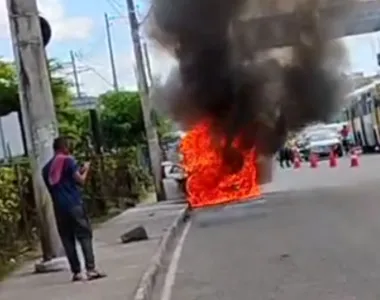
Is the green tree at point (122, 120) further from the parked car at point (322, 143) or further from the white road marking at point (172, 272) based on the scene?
the white road marking at point (172, 272)

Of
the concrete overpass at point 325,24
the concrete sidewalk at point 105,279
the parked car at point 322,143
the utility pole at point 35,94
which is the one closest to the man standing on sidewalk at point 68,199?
the concrete sidewalk at point 105,279

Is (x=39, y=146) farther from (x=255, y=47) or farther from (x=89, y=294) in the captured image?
(x=255, y=47)

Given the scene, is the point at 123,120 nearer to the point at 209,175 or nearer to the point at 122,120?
the point at 122,120

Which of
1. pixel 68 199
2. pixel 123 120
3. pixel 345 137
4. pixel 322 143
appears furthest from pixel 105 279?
pixel 345 137

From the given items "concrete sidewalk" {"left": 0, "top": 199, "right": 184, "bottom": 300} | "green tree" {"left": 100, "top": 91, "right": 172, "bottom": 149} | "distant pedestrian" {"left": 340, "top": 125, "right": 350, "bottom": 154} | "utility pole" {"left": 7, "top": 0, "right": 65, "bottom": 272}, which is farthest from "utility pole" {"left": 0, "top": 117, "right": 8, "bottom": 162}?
"distant pedestrian" {"left": 340, "top": 125, "right": 350, "bottom": 154}

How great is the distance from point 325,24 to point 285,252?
14253 millimetres

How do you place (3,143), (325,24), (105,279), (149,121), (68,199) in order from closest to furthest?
(68,199), (105,279), (3,143), (325,24), (149,121)

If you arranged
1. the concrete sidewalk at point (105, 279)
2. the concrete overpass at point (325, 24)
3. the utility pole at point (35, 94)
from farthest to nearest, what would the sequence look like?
the concrete overpass at point (325, 24) < the utility pole at point (35, 94) < the concrete sidewalk at point (105, 279)

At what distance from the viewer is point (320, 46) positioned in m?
29.4

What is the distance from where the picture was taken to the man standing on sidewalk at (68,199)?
13727mm

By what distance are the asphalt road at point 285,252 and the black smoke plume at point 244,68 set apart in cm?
342

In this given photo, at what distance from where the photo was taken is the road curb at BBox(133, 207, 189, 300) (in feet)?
40.2

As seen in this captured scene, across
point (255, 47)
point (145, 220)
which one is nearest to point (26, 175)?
point (145, 220)

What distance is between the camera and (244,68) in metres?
30.0
